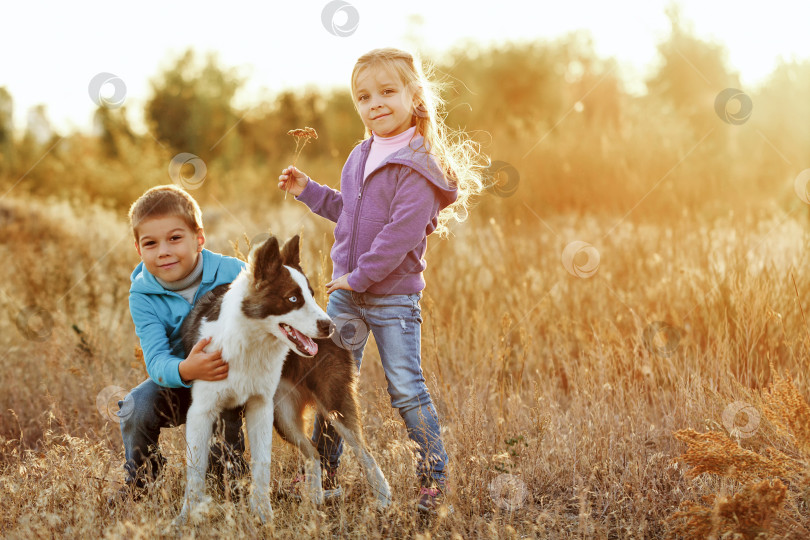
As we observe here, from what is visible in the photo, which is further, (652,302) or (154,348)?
(652,302)

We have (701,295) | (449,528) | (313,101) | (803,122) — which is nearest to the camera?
(449,528)

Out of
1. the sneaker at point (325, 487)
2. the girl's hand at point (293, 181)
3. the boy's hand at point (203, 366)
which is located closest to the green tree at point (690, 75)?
the girl's hand at point (293, 181)

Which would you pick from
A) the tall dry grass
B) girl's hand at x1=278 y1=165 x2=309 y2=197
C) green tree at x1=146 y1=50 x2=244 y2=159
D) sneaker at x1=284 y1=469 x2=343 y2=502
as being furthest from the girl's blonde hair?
green tree at x1=146 y1=50 x2=244 y2=159

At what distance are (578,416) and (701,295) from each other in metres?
1.76

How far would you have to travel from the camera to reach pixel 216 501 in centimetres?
324

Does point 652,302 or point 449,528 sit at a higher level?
point 652,302

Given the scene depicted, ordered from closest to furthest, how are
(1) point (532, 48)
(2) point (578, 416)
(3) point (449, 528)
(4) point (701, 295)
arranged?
(3) point (449, 528) → (2) point (578, 416) → (4) point (701, 295) → (1) point (532, 48)

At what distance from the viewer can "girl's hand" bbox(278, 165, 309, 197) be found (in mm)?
3566

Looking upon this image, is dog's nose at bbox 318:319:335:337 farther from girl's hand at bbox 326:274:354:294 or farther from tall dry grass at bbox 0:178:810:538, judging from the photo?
tall dry grass at bbox 0:178:810:538

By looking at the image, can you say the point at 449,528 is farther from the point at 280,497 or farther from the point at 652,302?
the point at 652,302

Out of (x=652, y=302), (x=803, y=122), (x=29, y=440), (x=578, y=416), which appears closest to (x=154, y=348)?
(x=29, y=440)

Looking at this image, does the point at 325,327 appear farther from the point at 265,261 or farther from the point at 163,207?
the point at 163,207

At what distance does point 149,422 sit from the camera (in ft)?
11.3

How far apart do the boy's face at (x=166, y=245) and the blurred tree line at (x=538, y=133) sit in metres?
1.54
